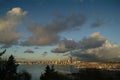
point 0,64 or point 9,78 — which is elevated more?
point 0,64

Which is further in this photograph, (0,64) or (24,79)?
(24,79)

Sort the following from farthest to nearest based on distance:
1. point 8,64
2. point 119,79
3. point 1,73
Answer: point 119,79, point 8,64, point 1,73

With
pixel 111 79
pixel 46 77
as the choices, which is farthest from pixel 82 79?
pixel 46 77

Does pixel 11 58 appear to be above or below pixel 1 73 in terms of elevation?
above

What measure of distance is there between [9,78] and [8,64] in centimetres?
380

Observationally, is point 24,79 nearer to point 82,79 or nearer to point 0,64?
point 0,64

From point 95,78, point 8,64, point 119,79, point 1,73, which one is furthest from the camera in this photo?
point 95,78

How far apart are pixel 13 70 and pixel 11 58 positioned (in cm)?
367

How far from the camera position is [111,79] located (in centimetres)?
12862

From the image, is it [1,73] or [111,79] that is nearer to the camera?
[1,73]

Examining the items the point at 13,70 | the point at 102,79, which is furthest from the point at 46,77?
the point at 102,79

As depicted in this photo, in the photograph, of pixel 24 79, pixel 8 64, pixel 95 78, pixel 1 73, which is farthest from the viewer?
pixel 95 78

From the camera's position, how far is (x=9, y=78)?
58531 millimetres

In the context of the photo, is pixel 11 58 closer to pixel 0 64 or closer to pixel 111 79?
pixel 0 64
